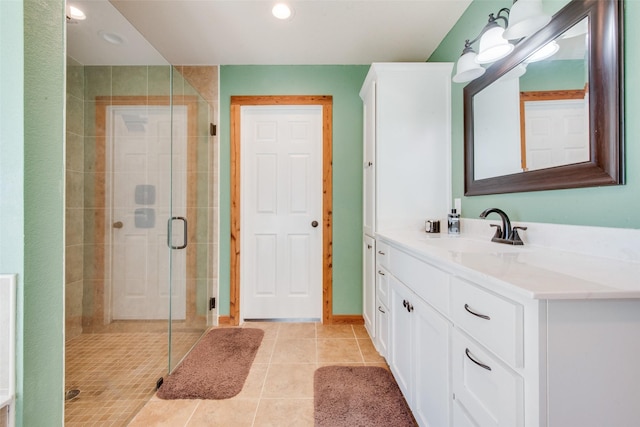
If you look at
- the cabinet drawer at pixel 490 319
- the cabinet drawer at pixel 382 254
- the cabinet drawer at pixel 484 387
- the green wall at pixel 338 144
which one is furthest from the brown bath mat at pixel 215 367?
the cabinet drawer at pixel 490 319

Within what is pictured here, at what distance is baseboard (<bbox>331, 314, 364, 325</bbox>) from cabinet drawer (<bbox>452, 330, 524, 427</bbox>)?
1.56 meters

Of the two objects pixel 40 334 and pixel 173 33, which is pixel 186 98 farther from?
pixel 40 334

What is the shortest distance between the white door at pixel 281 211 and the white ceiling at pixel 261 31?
0.50 meters

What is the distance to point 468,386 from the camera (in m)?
0.81

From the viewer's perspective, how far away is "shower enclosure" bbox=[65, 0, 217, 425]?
4.72 feet

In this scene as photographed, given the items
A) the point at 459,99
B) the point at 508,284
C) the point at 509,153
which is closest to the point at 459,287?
the point at 508,284

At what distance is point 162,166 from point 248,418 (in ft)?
5.36

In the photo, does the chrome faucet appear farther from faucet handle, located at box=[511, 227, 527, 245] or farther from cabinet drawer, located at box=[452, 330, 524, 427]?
cabinet drawer, located at box=[452, 330, 524, 427]

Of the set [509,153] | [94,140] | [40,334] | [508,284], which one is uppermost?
[94,140]

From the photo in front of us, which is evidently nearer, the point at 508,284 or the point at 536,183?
the point at 508,284

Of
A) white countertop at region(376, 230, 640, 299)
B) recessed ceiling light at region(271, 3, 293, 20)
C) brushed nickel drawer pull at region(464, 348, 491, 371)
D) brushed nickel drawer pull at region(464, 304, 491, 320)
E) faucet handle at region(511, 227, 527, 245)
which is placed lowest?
brushed nickel drawer pull at region(464, 348, 491, 371)

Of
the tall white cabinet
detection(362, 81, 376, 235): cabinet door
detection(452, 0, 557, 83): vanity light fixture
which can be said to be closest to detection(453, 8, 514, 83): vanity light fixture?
detection(452, 0, 557, 83): vanity light fixture

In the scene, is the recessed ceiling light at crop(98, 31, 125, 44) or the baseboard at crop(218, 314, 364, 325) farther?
the baseboard at crop(218, 314, 364, 325)
